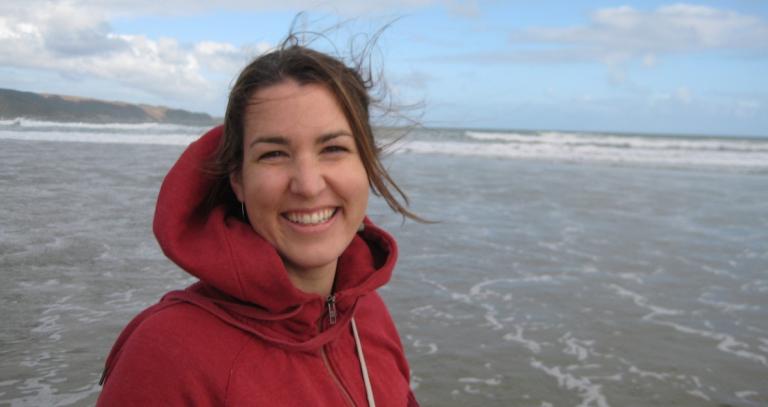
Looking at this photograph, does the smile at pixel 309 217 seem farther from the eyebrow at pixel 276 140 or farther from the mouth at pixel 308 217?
the eyebrow at pixel 276 140

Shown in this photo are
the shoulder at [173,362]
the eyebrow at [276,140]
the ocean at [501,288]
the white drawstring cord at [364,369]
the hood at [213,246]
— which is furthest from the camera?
the ocean at [501,288]

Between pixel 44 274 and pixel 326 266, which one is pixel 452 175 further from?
pixel 326 266

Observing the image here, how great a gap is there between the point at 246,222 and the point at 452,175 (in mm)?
15032

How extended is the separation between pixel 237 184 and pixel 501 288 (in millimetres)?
5334

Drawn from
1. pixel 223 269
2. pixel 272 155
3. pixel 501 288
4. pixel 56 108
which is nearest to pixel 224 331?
pixel 223 269

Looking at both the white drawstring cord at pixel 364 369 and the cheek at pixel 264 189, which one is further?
the white drawstring cord at pixel 364 369

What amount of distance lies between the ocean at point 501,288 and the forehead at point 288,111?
60 cm

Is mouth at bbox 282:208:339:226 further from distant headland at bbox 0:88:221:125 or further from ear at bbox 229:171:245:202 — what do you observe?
distant headland at bbox 0:88:221:125

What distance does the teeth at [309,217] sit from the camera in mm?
1888

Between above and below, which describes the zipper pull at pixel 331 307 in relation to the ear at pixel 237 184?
below

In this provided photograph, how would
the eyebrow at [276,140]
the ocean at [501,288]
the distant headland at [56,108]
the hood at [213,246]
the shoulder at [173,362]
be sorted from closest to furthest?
1. the shoulder at [173,362]
2. the hood at [213,246]
3. the eyebrow at [276,140]
4. the ocean at [501,288]
5. the distant headland at [56,108]

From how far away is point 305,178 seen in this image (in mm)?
Result: 1830

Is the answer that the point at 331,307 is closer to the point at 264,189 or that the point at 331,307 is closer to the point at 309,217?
the point at 309,217

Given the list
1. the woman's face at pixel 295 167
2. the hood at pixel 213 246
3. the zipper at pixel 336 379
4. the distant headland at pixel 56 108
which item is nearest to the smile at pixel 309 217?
the woman's face at pixel 295 167
